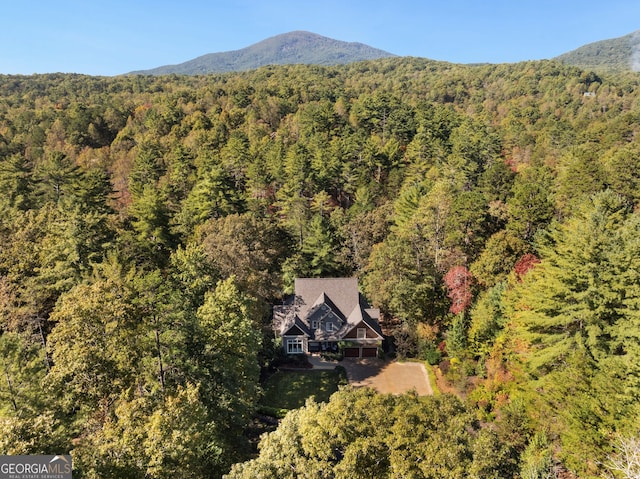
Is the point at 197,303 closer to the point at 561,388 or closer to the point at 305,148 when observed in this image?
the point at 561,388

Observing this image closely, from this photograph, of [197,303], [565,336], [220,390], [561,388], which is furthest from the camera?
[197,303]

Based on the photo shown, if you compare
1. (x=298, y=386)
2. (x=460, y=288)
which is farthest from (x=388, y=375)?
(x=460, y=288)

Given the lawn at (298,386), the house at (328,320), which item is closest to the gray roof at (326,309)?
the house at (328,320)

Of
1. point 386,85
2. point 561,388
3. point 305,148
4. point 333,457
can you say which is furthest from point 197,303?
point 386,85

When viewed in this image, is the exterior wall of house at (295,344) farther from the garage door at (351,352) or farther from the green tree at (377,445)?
the green tree at (377,445)

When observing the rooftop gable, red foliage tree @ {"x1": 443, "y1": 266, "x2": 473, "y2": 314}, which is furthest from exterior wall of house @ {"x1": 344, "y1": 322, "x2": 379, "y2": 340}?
red foliage tree @ {"x1": 443, "y1": 266, "x2": 473, "y2": 314}

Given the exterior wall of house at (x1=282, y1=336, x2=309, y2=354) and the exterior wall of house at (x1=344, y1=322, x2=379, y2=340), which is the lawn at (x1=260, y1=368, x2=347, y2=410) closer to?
the exterior wall of house at (x1=282, y1=336, x2=309, y2=354)

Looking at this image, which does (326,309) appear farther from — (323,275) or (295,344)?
(323,275)
